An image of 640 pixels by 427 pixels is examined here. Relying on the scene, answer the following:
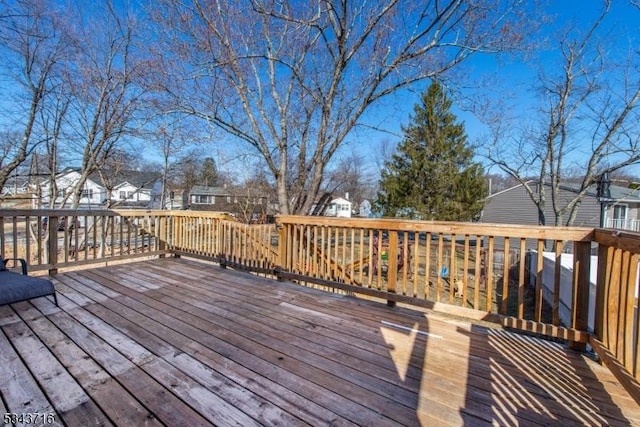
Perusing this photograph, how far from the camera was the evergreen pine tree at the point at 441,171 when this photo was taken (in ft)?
51.1

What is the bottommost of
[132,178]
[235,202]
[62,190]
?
[235,202]

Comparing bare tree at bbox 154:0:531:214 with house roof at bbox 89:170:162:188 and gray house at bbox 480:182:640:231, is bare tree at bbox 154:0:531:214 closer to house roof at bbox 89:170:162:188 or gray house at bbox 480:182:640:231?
house roof at bbox 89:170:162:188

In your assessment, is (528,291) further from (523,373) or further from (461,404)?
(461,404)

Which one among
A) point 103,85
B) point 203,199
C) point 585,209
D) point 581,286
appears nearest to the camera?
point 581,286

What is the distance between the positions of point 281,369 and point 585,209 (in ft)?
62.8

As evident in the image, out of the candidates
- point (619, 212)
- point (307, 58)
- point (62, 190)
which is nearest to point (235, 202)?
point (62, 190)

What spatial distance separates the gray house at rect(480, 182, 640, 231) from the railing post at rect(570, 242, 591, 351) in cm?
1265

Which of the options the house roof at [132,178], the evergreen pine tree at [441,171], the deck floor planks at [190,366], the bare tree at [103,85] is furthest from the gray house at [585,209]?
the house roof at [132,178]

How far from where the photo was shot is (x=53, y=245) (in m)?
4.04

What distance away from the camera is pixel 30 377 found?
Answer: 5.70 feet

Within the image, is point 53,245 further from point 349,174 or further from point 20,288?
point 349,174

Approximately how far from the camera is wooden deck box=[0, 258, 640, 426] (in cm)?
152

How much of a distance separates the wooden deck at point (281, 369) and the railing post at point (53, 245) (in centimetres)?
135

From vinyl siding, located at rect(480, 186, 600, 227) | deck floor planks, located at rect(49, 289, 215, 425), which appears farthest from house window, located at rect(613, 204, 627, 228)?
deck floor planks, located at rect(49, 289, 215, 425)
